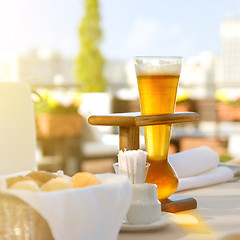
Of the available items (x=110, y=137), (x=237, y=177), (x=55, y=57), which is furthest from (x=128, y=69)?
(x=237, y=177)

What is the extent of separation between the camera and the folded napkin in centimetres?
124

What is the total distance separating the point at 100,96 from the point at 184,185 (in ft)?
17.8

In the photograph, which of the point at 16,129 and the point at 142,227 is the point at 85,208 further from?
the point at 16,129

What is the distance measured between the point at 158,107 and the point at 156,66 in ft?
0.26

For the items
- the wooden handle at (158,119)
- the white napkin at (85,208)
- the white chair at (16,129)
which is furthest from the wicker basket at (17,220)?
the white chair at (16,129)

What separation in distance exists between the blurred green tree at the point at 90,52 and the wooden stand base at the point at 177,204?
1327 cm

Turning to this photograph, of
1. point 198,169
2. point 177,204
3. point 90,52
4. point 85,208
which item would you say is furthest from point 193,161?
point 90,52

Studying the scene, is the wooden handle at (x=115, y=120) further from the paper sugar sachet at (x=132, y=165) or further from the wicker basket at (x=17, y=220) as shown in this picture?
the wicker basket at (x=17, y=220)

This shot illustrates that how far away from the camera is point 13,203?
0.66 m

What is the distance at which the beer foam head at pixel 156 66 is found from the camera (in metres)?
1.00

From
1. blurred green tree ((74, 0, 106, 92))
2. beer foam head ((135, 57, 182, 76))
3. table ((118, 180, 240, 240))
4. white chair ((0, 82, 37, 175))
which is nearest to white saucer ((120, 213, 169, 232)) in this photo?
table ((118, 180, 240, 240))

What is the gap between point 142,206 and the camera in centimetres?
85

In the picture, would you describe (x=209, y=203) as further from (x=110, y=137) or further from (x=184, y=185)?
(x=110, y=137)

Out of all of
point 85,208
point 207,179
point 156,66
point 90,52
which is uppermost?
point 90,52
